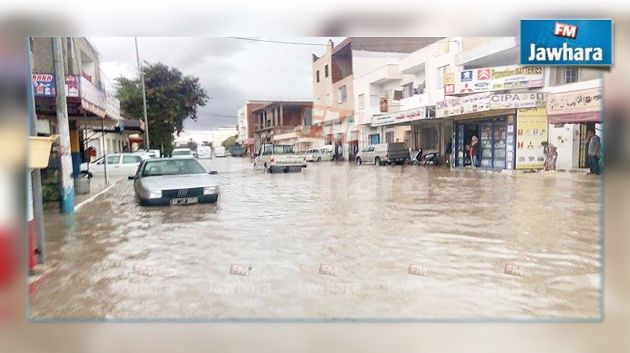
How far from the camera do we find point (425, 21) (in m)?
4.18

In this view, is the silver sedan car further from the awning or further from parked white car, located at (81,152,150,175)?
the awning

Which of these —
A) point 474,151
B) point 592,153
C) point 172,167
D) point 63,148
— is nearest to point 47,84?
point 63,148

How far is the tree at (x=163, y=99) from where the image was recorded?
20.6ft

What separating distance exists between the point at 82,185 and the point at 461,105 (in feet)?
28.8

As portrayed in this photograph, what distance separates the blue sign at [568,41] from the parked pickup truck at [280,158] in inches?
173

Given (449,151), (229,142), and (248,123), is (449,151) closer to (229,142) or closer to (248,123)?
(248,123)

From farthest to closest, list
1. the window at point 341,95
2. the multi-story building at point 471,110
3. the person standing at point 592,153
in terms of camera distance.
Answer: the window at point 341,95 → the multi-story building at point 471,110 → the person standing at point 592,153

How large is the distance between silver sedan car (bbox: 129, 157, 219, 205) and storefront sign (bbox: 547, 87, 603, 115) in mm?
5913

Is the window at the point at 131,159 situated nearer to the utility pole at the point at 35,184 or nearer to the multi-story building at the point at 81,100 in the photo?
the multi-story building at the point at 81,100

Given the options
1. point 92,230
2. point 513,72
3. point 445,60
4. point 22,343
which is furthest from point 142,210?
point 513,72

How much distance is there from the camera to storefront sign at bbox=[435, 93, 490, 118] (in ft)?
25.7

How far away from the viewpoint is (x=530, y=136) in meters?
7.62

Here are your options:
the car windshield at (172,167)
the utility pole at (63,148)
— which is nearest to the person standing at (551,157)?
the car windshield at (172,167)

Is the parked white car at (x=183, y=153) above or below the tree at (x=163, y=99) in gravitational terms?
below
